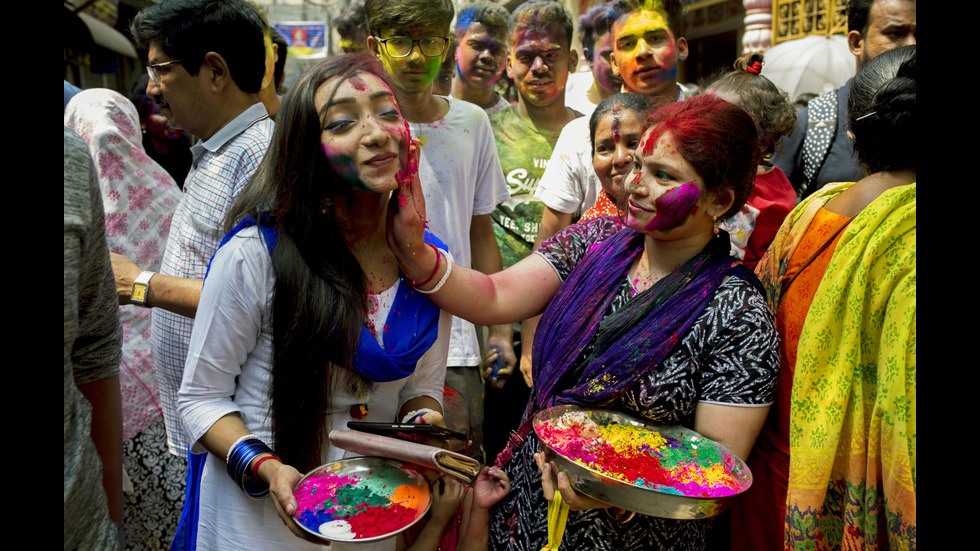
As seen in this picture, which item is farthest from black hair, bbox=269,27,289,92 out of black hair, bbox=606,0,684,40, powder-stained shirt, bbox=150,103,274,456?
black hair, bbox=606,0,684,40

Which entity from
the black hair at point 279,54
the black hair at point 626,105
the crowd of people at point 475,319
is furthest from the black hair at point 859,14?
the black hair at point 279,54

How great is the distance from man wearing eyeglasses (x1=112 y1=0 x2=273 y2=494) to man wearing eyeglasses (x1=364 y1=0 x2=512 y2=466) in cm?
56

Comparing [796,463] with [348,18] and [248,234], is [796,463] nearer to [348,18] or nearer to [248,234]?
[248,234]

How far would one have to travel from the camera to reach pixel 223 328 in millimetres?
1619

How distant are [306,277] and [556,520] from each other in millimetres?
889

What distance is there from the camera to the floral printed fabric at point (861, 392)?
167 cm

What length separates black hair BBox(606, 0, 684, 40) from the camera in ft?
11.1

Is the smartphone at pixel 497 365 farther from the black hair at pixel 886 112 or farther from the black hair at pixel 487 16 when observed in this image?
the black hair at pixel 487 16

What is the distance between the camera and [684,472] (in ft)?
5.35

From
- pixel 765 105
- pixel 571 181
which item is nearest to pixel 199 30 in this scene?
pixel 571 181

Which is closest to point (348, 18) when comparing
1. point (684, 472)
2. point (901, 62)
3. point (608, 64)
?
point (608, 64)

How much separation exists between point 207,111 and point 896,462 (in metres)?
2.41

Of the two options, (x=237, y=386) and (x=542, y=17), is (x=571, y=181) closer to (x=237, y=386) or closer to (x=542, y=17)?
(x=542, y=17)

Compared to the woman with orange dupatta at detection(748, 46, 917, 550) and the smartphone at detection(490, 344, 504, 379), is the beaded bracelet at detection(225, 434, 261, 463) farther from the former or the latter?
the smartphone at detection(490, 344, 504, 379)
